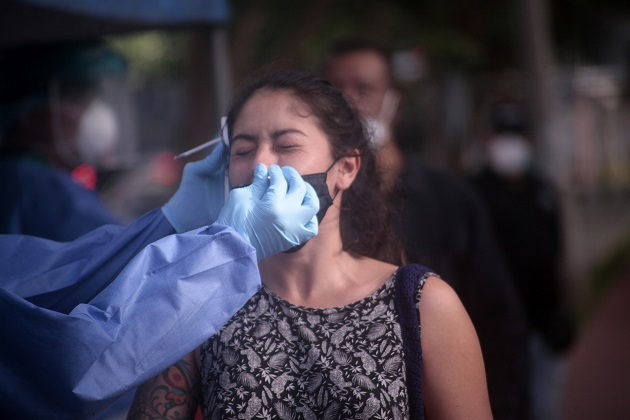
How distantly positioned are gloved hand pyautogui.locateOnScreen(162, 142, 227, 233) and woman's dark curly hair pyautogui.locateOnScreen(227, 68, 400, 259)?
14 centimetres

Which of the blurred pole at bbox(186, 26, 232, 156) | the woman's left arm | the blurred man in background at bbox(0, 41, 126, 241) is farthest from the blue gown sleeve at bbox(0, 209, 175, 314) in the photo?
the blurred pole at bbox(186, 26, 232, 156)

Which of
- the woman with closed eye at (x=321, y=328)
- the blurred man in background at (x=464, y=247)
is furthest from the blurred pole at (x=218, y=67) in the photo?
the woman with closed eye at (x=321, y=328)

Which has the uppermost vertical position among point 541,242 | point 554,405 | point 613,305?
point 541,242

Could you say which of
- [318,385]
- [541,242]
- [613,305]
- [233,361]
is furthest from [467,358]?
[613,305]

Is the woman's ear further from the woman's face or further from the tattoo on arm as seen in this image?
the tattoo on arm

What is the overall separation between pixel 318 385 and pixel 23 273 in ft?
2.95

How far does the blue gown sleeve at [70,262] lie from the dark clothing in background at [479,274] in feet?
4.49

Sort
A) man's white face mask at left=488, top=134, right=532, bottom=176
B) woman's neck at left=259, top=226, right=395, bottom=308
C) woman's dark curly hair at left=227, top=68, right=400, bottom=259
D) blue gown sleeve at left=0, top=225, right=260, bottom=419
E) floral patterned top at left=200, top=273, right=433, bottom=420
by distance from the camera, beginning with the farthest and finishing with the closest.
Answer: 1. man's white face mask at left=488, top=134, right=532, bottom=176
2. woman's dark curly hair at left=227, top=68, right=400, bottom=259
3. woman's neck at left=259, top=226, right=395, bottom=308
4. floral patterned top at left=200, top=273, right=433, bottom=420
5. blue gown sleeve at left=0, top=225, right=260, bottom=419

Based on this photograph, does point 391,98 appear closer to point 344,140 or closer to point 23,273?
point 344,140

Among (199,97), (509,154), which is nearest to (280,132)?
(509,154)

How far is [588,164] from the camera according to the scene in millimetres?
19109

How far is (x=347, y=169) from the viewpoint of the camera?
258 centimetres

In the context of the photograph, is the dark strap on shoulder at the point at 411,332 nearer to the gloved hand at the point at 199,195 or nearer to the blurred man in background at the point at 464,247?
the gloved hand at the point at 199,195

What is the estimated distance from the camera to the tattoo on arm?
2307 mm
